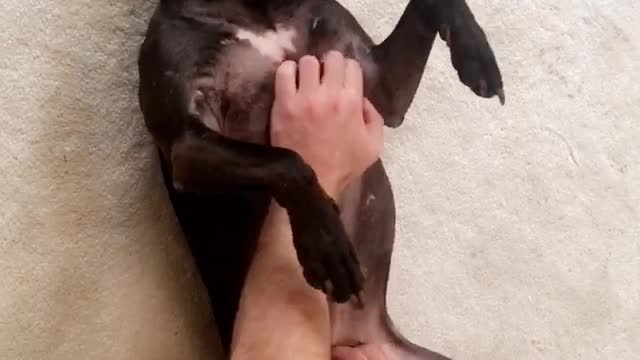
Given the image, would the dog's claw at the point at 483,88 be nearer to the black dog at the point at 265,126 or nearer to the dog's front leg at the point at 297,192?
the black dog at the point at 265,126

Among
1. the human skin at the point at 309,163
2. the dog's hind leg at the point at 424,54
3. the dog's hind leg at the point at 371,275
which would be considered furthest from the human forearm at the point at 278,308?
the dog's hind leg at the point at 424,54

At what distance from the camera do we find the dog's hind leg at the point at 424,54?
1.36m

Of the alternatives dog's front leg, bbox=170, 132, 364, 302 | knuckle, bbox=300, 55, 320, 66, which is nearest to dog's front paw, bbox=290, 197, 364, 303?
dog's front leg, bbox=170, 132, 364, 302

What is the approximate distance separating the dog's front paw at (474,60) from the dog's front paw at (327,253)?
→ 0.26m

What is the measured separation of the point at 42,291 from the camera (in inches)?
53.0

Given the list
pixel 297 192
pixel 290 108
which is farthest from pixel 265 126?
pixel 297 192

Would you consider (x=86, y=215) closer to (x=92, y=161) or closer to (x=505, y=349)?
(x=92, y=161)

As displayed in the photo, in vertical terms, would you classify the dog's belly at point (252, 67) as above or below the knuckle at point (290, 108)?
above

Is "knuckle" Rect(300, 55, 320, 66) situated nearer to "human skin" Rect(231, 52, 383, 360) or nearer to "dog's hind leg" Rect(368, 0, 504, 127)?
"human skin" Rect(231, 52, 383, 360)

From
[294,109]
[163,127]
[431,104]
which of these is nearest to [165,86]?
[163,127]

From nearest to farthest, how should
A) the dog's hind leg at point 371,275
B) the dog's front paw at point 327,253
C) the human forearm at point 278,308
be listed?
1. the dog's front paw at point 327,253
2. the human forearm at point 278,308
3. the dog's hind leg at point 371,275

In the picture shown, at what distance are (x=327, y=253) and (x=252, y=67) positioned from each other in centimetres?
27

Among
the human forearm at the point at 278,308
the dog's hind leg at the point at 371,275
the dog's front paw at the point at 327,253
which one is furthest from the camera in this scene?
the dog's hind leg at the point at 371,275

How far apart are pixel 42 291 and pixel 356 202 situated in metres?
0.38
